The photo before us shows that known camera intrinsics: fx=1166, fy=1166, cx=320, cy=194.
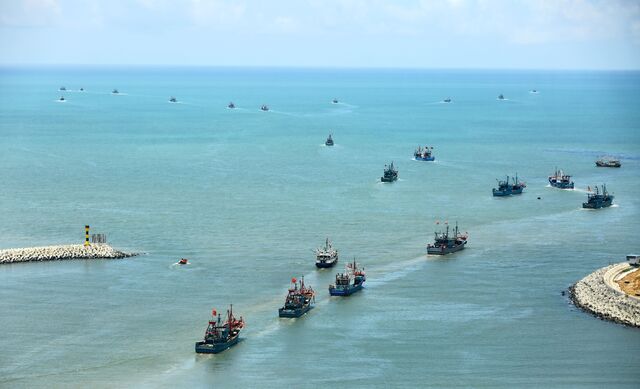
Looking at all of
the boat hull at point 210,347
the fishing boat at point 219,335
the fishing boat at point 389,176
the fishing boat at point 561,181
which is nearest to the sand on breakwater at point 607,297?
the fishing boat at point 219,335

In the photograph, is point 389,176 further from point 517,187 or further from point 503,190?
point 517,187

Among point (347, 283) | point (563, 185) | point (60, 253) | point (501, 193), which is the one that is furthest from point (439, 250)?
point (563, 185)

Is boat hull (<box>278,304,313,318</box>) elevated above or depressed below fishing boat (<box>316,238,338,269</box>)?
below

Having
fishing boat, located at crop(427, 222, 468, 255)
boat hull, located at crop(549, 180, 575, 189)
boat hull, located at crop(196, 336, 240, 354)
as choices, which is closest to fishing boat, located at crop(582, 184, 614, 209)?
boat hull, located at crop(549, 180, 575, 189)

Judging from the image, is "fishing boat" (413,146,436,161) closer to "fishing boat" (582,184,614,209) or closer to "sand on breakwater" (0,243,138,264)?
"fishing boat" (582,184,614,209)

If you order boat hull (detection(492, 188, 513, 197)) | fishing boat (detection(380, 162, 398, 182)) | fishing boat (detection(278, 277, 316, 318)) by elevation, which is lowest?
fishing boat (detection(278, 277, 316, 318))

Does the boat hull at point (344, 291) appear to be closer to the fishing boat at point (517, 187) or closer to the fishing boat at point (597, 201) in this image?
the fishing boat at point (597, 201)
